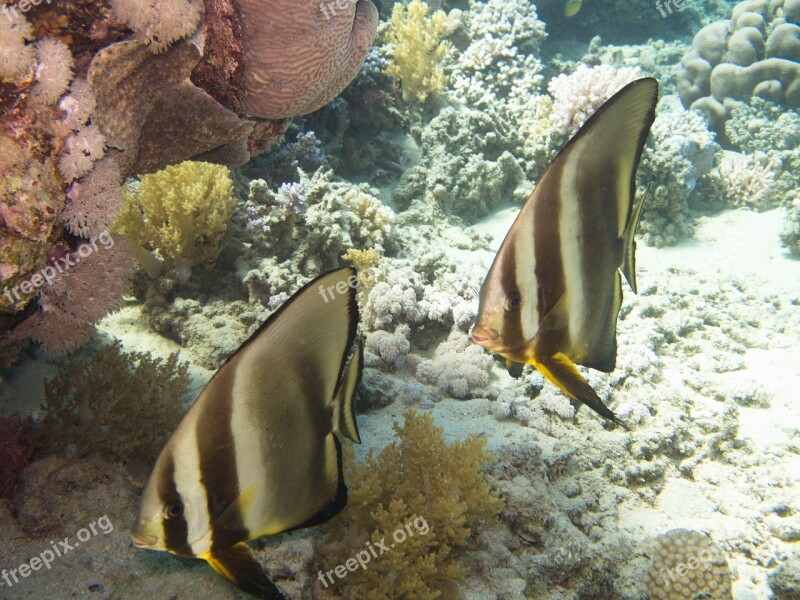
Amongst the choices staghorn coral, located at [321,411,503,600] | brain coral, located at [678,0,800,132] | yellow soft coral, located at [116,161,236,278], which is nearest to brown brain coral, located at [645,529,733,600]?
staghorn coral, located at [321,411,503,600]

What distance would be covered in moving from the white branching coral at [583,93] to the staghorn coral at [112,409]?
741 centimetres

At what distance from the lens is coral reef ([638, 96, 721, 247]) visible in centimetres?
809

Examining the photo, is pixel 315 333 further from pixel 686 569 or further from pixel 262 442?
pixel 686 569

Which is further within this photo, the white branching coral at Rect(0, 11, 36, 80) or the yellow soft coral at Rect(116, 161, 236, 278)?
the yellow soft coral at Rect(116, 161, 236, 278)

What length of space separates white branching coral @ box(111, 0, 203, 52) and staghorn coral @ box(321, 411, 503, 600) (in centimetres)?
240

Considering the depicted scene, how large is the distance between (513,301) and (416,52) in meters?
7.99

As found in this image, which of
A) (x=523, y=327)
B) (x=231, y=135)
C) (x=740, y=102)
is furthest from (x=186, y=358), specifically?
(x=740, y=102)

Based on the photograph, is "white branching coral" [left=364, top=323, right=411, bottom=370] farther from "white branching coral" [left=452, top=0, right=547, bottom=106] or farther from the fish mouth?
"white branching coral" [left=452, top=0, right=547, bottom=106]

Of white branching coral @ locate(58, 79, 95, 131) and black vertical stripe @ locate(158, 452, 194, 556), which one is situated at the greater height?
white branching coral @ locate(58, 79, 95, 131)

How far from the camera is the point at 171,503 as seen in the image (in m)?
1.51

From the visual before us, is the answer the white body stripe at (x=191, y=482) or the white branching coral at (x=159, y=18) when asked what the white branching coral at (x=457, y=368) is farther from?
the white branching coral at (x=159, y=18)

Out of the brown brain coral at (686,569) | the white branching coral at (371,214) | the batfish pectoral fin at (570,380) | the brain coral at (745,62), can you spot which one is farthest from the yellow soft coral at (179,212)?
the brain coral at (745,62)

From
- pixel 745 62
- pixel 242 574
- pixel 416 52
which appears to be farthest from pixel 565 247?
pixel 745 62

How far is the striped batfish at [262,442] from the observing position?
1.51 m
